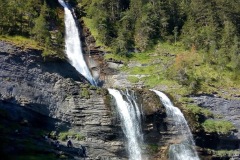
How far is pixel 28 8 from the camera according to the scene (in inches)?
2468

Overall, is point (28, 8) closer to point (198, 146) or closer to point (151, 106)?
point (151, 106)

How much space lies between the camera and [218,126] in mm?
54375

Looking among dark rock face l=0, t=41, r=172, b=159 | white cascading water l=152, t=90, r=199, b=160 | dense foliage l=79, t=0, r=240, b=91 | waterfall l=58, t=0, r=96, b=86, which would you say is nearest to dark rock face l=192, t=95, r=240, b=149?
white cascading water l=152, t=90, r=199, b=160

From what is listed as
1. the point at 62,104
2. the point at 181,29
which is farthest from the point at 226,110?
the point at 181,29

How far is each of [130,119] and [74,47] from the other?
848 inches

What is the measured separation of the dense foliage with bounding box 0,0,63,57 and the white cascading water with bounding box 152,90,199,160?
17.2 meters

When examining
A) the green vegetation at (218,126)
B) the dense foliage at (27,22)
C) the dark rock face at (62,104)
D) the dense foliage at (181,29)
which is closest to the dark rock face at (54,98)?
the dark rock face at (62,104)

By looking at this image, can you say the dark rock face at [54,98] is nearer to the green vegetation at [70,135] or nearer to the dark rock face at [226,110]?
the green vegetation at [70,135]

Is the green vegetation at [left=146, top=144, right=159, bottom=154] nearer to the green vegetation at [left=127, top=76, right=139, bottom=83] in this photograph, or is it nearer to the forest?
the green vegetation at [left=127, top=76, right=139, bottom=83]

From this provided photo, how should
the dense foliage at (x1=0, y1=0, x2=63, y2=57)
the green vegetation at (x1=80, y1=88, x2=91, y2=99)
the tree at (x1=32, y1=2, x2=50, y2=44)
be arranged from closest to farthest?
the green vegetation at (x1=80, y1=88, x2=91, y2=99), the dense foliage at (x1=0, y1=0, x2=63, y2=57), the tree at (x1=32, y1=2, x2=50, y2=44)

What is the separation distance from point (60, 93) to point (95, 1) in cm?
3214

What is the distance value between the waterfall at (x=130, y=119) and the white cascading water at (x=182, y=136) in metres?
4.10

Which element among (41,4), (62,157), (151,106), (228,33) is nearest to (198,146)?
(151,106)

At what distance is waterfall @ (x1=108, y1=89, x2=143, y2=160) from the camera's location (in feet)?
159
